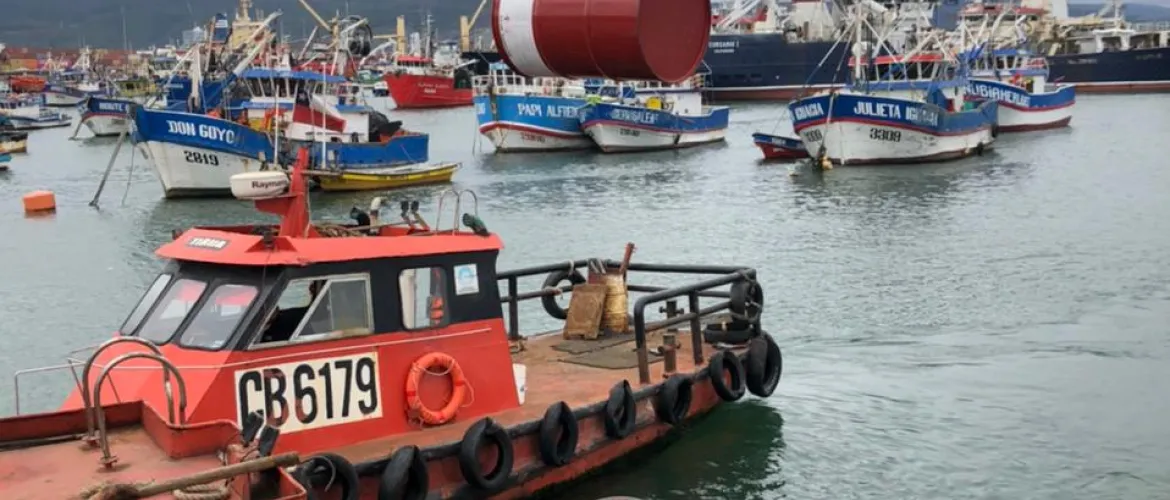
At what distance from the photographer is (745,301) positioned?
42.6 ft

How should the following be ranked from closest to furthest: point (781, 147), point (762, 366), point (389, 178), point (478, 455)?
point (478, 455) < point (762, 366) < point (389, 178) < point (781, 147)

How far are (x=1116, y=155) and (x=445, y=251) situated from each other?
39.9 metres

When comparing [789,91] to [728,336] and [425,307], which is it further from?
[425,307]

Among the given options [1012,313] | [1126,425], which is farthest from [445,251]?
[1012,313]

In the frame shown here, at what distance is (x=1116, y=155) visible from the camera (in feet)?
144

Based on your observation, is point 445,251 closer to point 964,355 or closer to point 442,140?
point 964,355

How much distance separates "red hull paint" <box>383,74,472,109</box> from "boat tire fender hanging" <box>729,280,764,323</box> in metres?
90.0

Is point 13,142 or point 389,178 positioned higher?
point 389,178

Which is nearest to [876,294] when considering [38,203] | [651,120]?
[38,203]

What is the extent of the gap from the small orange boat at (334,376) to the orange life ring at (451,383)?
12 millimetres

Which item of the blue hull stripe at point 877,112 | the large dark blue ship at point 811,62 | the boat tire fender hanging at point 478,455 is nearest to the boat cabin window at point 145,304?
the boat tire fender hanging at point 478,455

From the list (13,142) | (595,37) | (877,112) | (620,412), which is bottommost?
(13,142)

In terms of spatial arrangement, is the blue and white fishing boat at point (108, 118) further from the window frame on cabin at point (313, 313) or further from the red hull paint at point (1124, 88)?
the red hull paint at point (1124, 88)

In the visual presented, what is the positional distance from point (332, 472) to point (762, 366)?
5715 mm
